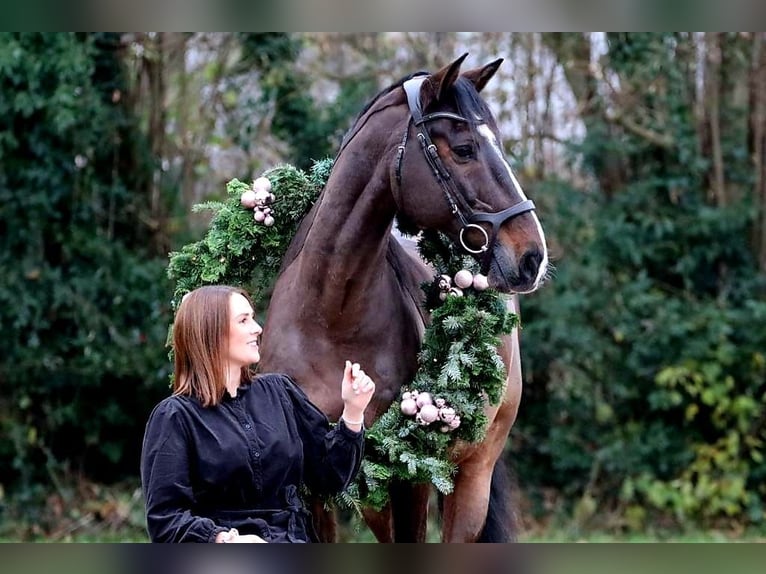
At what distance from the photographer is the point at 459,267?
3.76m

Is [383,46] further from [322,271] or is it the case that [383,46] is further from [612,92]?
[322,271]

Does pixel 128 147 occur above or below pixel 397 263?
above

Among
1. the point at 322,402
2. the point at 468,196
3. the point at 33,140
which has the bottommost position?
the point at 322,402

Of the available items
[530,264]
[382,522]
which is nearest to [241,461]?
[530,264]

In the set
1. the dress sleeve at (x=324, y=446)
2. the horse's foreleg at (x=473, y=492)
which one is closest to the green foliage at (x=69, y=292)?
the horse's foreleg at (x=473, y=492)

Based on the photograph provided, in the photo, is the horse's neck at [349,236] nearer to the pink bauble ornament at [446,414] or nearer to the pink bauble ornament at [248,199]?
the pink bauble ornament at [248,199]

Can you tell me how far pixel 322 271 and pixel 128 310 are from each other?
4.83 meters

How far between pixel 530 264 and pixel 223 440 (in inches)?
52.4

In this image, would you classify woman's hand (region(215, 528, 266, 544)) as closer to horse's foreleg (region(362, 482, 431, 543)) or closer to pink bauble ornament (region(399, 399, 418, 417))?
pink bauble ornament (region(399, 399, 418, 417))

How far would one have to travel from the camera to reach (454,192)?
11.0 feet

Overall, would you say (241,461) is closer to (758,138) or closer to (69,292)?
(69,292)

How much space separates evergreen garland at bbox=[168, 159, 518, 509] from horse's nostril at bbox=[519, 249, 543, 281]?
0.34 m
